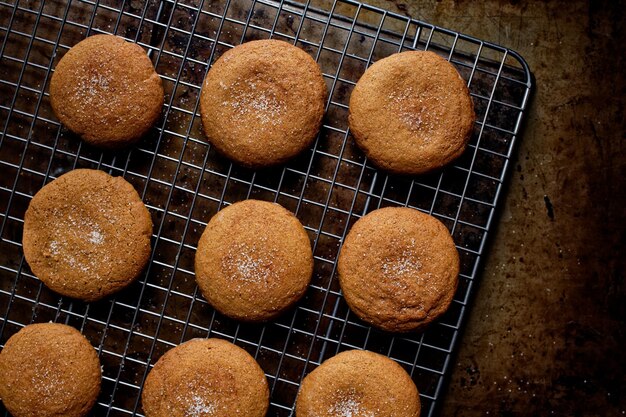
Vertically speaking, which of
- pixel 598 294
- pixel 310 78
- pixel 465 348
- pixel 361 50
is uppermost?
pixel 361 50

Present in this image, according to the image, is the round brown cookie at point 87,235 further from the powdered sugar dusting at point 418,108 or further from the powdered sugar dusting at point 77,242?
the powdered sugar dusting at point 418,108

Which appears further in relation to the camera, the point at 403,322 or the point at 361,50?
the point at 361,50

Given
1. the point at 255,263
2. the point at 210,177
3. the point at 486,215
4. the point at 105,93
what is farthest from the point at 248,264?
the point at 486,215

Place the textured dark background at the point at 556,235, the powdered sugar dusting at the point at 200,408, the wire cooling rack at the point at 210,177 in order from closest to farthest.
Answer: the powdered sugar dusting at the point at 200,408 → the wire cooling rack at the point at 210,177 → the textured dark background at the point at 556,235

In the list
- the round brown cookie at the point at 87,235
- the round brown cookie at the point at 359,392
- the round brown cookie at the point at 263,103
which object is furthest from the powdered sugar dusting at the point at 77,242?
the round brown cookie at the point at 359,392

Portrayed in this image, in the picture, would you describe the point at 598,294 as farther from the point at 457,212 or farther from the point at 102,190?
the point at 102,190

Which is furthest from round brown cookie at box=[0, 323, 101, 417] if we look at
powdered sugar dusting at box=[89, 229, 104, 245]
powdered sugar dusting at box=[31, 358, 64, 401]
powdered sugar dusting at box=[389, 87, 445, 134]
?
powdered sugar dusting at box=[389, 87, 445, 134]

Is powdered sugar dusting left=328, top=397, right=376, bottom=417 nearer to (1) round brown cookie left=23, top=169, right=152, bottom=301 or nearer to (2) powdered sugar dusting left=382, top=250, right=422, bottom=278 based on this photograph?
(2) powdered sugar dusting left=382, top=250, right=422, bottom=278

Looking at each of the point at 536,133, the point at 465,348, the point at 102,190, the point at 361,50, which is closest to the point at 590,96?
the point at 536,133
